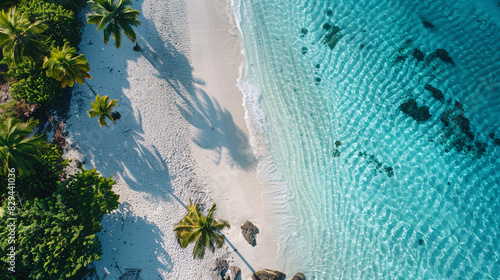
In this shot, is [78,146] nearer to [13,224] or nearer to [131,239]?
[13,224]

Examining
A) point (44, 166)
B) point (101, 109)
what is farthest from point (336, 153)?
point (44, 166)

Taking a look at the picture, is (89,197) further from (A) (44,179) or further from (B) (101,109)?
(B) (101,109)

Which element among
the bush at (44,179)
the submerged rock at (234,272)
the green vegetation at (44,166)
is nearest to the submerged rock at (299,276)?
the submerged rock at (234,272)

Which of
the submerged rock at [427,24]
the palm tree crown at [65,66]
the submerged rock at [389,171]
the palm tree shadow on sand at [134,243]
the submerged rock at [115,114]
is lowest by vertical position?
the palm tree shadow on sand at [134,243]

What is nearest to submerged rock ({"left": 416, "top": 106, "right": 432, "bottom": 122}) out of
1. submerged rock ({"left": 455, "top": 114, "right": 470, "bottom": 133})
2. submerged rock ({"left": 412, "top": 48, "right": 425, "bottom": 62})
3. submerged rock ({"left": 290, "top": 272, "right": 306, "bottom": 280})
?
submerged rock ({"left": 455, "top": 114, "right": 470, "bottom": 133})

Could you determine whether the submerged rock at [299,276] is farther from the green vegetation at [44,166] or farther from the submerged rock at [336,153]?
the green vegetation at [44,166]

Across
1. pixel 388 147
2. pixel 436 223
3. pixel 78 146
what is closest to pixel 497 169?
pixel 436 223

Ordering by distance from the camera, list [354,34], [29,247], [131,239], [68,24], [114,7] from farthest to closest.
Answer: [354,34] < [68,24] < [131,239] < [114,7] < [29,247]
